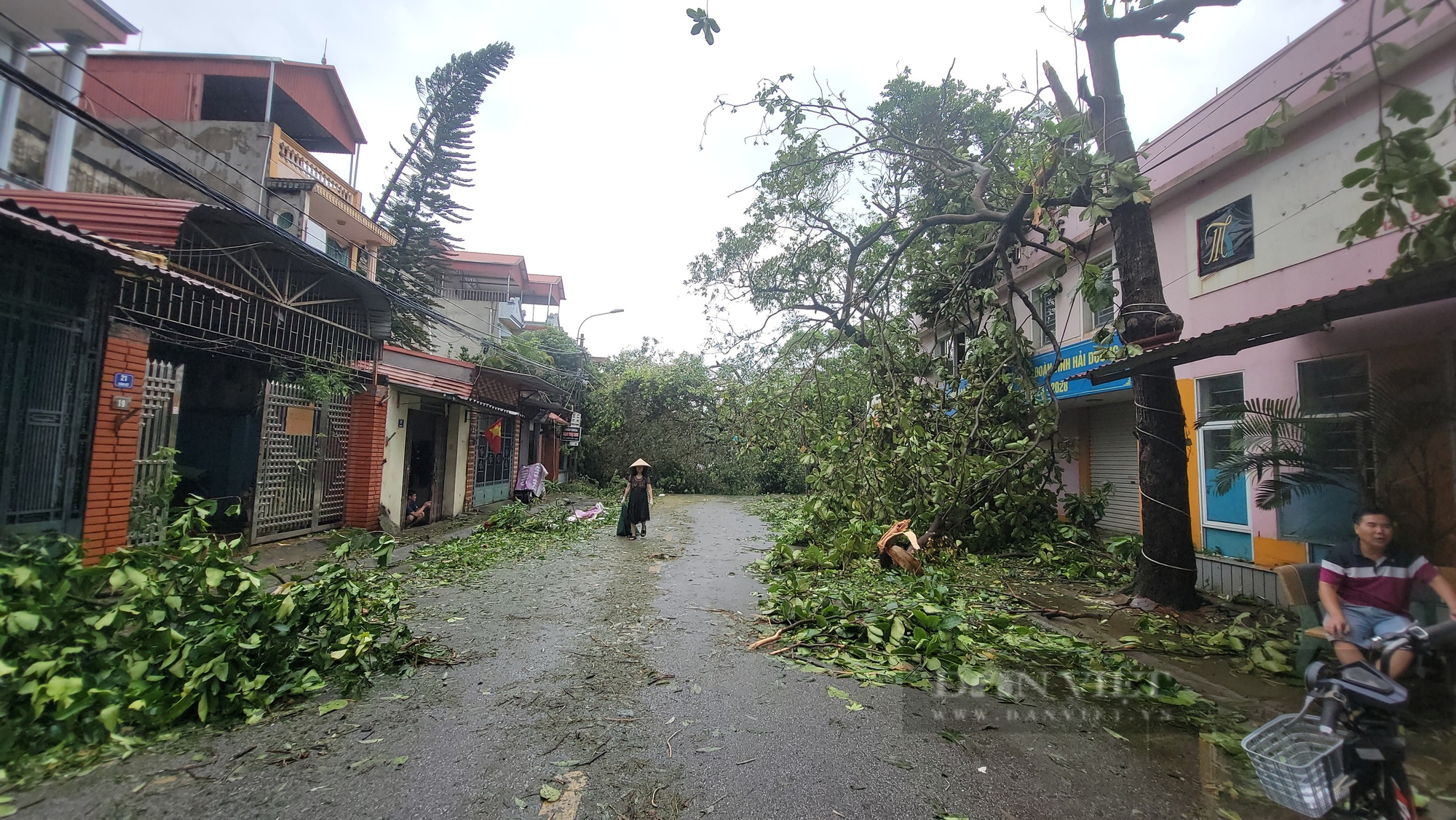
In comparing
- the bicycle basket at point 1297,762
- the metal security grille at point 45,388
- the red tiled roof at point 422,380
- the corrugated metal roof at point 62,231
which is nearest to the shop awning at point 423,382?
the red tiled roof at point 422,380

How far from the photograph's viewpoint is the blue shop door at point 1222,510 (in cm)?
776

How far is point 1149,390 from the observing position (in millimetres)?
6375

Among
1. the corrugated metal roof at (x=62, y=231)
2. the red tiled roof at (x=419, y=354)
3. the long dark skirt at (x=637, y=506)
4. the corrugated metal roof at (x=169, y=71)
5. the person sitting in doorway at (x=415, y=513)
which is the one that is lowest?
the person sitting in doorway at (x=415, y=513)

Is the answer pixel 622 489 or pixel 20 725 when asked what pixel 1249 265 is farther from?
pixel 622 489

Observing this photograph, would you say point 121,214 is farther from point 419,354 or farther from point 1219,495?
point 1219,495

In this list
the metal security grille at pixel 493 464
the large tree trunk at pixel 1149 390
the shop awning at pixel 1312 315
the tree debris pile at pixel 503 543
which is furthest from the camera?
the metal security grille at pixel 493 464

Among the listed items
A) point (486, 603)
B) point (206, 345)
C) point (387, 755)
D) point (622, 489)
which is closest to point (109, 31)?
point (206, 345)

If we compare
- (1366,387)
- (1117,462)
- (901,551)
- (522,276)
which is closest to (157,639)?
(901,551)

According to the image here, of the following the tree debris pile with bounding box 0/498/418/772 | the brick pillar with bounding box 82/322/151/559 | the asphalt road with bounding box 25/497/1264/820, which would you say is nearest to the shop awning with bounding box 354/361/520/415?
the brick pillar with bounding box 82/322/151/559

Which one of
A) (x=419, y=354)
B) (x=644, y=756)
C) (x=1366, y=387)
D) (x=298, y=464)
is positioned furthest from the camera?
(x=419, y=354)

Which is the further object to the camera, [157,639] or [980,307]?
[980,307]
